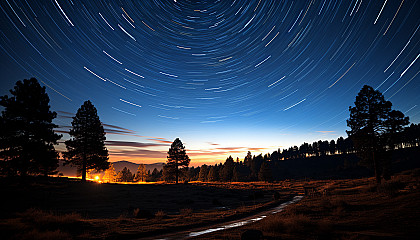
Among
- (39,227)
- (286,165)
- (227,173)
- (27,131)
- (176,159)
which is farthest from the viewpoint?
(286,165)

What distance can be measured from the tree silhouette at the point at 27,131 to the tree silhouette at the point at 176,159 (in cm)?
2760

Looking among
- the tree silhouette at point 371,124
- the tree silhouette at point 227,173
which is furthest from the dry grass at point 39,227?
the tree silhouette at point 227,173

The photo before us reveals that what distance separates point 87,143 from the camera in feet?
102

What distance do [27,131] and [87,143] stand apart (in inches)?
392

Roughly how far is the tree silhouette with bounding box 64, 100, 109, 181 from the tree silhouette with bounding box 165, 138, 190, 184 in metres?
17.7

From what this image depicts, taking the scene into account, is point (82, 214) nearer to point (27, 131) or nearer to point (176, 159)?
point (27, 131)

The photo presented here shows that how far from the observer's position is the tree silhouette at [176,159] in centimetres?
4850

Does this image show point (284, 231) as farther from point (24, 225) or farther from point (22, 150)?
point (22, 150)

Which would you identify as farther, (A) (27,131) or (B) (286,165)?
(B) (286,165)

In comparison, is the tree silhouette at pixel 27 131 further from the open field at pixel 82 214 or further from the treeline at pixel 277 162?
the treeline at pixel 277 162

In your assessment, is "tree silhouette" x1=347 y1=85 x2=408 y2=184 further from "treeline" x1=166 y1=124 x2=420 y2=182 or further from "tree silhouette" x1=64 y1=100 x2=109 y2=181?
"treeline" x1=166 y1=124 x2=420 y2=182

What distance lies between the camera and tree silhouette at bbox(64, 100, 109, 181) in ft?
100

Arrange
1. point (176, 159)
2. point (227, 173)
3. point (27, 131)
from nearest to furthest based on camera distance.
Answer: point (27, 131), point (176, 159), point (227, 173)

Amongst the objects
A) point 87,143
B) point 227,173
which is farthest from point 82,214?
point 227,173
